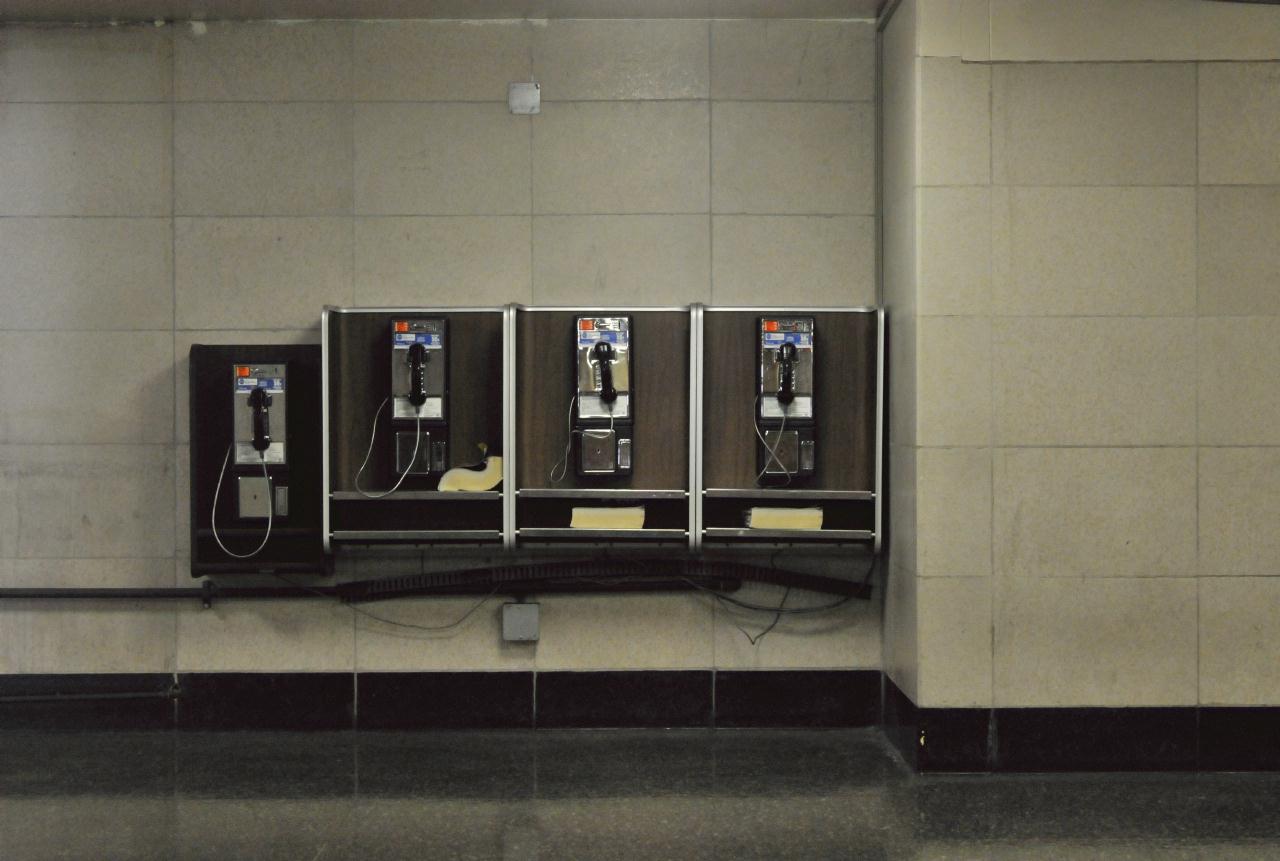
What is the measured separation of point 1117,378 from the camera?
4.12 meters

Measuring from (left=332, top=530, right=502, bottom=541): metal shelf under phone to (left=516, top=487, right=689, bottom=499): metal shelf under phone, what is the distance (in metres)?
0.21

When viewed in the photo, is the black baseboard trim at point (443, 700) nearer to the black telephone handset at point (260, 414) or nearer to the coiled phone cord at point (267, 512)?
the coiled phone cord at point (267, 512)

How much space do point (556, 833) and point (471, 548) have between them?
1.47m

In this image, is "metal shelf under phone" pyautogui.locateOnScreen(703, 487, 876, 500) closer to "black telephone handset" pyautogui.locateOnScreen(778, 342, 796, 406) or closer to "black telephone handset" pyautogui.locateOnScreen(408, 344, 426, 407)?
"black telephone handset" pyautogui.locateOnScreen(778, 342, 796, 406)

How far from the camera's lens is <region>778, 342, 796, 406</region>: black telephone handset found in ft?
14.1

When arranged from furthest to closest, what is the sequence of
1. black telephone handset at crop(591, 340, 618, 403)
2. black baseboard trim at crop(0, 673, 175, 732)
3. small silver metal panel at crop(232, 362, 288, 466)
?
black baseboard trim at crop(0, 673, 175, 732) < small silver metal panel at crop(232, 362, 288, 466) < black telephone handset at crop(591, 340, 618, 403)

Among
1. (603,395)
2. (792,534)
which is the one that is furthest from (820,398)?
(603,395)

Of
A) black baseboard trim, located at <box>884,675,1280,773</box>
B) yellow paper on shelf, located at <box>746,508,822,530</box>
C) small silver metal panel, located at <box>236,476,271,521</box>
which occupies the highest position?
small silver metal panel, located at <box>236,476,271,521</box>

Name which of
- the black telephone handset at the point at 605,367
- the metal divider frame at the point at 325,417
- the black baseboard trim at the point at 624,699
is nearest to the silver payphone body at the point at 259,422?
the metal divider frame at the point at 325,417

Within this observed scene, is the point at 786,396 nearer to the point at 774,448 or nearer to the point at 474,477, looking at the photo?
the point at 774,448

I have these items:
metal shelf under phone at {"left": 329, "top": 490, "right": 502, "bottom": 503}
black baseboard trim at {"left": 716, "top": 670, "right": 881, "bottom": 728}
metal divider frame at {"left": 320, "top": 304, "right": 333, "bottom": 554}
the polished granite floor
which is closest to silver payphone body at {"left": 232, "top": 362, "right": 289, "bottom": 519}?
metal divider frame at {"left": 320, "top": 304, "right": 333, "bottom": 554}

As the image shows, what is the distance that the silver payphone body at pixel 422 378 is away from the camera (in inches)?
170

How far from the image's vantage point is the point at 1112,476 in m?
4.12

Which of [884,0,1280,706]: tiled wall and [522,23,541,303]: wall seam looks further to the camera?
[522,23,541,303]: wall seam
